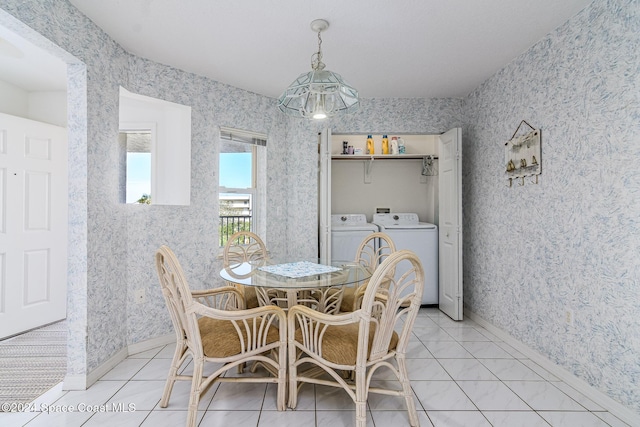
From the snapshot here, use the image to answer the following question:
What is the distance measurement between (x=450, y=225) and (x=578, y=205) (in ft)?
4.82

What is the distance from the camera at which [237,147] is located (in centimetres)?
351

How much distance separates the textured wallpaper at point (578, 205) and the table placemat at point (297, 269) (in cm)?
153

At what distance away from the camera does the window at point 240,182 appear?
343cm

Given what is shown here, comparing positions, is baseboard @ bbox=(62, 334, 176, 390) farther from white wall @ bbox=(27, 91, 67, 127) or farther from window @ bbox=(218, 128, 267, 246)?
white wall @ bbox=(27, 91, 67, 127)

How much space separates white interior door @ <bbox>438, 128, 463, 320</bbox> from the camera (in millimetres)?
3377

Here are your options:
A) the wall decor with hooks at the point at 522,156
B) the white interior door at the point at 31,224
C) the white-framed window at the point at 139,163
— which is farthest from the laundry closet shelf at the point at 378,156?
the white interior door at the point at 31,224

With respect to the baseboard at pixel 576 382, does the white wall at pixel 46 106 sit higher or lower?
higher

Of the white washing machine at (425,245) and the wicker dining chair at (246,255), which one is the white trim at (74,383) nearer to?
the wicker dining chair at (246,255)

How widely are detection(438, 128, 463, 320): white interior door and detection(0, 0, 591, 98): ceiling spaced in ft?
2.30

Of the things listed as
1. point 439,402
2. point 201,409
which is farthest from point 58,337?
point 439,402

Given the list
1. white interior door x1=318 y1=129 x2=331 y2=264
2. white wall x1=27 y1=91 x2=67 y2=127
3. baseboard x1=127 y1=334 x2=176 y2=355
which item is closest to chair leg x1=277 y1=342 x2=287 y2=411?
baseboard x1=127 y1=334 x2=176 y2=355

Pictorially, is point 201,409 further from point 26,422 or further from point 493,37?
point 493,37

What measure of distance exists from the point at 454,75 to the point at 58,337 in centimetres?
426

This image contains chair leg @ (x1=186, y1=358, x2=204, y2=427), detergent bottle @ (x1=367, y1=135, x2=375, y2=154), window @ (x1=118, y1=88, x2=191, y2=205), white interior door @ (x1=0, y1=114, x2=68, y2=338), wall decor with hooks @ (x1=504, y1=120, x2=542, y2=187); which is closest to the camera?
chair leg @ (x1=186, y1=358, x2=204, y2=427)
